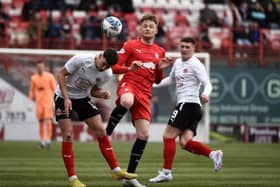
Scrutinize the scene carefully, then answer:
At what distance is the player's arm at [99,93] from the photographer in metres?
11.8

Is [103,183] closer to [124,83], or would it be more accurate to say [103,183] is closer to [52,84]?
[124,83]

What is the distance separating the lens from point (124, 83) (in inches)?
500

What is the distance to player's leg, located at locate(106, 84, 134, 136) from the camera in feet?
40.0

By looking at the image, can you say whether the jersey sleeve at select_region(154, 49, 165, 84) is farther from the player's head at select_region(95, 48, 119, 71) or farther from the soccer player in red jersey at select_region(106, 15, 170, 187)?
the player's head at select_region(95, 48, 119, 71)

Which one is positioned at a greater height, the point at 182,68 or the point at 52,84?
the point at 182,68

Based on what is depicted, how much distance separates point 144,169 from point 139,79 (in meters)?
3.11

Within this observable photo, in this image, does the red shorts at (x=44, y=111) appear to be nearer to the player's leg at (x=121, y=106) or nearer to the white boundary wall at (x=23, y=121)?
the white boundary wall at (x=23, y=121)

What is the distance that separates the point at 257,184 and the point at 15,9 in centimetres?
2246

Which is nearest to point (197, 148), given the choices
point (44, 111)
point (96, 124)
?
point (96, 124)

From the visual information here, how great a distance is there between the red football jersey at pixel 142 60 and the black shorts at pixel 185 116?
76cm

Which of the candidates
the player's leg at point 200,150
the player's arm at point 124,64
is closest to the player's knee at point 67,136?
the player's arm at point 124,64

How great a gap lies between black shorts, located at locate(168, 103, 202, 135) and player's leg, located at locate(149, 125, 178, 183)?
12cm

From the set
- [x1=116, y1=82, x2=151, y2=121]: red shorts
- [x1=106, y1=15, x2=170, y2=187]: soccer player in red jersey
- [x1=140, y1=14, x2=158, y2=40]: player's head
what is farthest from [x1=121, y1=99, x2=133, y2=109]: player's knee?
[x1=140, y1=14, x2=158, y2=40]: player's head

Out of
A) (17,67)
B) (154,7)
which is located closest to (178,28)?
(154,7)
